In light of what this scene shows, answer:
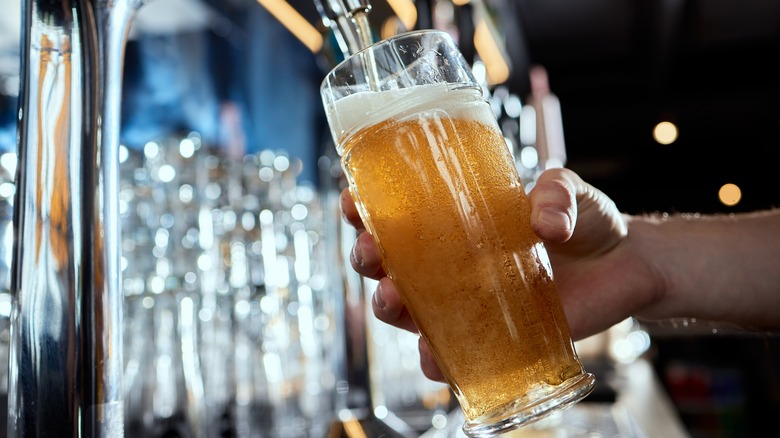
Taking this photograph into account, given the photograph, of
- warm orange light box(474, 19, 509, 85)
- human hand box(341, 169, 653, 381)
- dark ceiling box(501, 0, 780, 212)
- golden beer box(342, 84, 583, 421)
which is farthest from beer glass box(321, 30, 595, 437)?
dark ceiling box(501, 0, 780, 212)

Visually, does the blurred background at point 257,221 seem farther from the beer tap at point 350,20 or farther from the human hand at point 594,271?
the human hand at point 594,271

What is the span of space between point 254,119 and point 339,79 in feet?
7.03

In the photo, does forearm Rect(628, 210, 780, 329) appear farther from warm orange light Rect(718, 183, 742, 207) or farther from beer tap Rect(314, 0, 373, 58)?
warm orange light Rect(718, 183, 742, 207)

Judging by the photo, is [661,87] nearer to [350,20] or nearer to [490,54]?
[490,54]

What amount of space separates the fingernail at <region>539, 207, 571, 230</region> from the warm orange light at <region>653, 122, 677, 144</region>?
9372mm

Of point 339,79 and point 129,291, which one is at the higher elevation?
point 339,79

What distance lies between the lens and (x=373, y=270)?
33.0 inches

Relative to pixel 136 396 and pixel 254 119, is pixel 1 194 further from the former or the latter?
pixel 254 119

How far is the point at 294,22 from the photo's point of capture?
238 centimetres

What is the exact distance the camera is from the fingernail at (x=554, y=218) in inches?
27.4

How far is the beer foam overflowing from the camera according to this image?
672mm

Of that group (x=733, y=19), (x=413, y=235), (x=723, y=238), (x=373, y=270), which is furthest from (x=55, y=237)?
(x=733, y=19)

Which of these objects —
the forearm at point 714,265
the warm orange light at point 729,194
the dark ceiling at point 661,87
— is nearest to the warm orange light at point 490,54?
the dark ceiling at point 661,87

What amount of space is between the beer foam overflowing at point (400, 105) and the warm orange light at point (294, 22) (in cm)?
162
